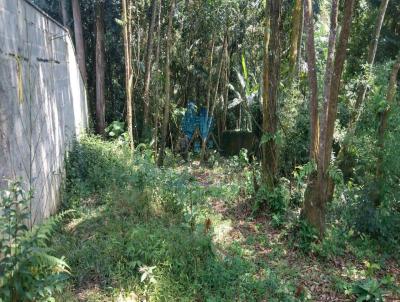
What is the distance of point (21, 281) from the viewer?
2.96 m

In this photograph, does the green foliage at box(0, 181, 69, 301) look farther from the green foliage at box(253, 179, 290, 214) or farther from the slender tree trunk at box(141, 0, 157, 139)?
the slender tree trunk at box(141, 0, 157, 139)

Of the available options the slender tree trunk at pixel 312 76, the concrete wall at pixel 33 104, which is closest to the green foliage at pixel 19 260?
the concrete wall at pixel 33 104

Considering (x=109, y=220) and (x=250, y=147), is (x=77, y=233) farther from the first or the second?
(x=250, y=147)

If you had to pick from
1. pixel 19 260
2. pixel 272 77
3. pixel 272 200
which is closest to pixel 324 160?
pixel 272 200

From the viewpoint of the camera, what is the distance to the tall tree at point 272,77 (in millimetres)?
7332

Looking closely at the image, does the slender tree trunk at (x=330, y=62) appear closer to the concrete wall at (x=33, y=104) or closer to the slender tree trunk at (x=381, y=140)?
the slender tree trunk at (x=381, y=140)

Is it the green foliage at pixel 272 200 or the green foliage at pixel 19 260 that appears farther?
the green foliage at pixel 272 200

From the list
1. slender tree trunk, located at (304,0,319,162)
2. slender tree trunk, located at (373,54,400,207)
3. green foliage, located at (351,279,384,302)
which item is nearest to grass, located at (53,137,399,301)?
green foliage, located at (351,279,384,302)

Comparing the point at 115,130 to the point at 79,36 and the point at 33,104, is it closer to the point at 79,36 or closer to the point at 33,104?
the point at 79,36

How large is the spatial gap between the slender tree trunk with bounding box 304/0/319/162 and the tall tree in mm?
877

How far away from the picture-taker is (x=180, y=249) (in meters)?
5.12

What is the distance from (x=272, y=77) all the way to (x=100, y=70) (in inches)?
296

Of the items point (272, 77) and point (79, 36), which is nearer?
point (272, 77)

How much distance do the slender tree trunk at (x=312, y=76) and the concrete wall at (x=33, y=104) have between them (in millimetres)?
4241
